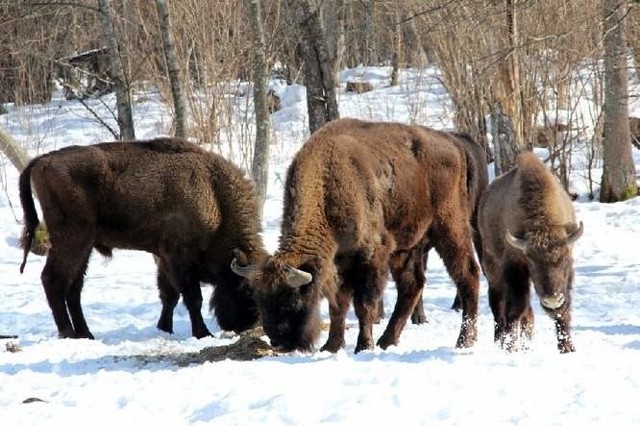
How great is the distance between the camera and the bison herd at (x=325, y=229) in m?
7.65

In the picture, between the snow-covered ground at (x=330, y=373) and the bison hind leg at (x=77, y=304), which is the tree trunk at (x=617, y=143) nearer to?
the snow-covered ground at (x=330, y=373)

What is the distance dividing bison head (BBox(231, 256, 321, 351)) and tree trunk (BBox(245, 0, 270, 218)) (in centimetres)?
589

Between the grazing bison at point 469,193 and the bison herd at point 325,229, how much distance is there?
0.02m

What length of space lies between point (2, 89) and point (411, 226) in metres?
21.1

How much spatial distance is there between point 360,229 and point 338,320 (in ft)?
2.57

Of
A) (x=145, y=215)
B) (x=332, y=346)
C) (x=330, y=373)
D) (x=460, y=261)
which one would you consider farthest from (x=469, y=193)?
(x=330, y=373)

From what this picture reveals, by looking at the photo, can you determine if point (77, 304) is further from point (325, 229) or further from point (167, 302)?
point (325, 229)

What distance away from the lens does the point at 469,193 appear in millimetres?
9469

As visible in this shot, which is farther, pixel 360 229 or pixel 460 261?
pixel 460 261

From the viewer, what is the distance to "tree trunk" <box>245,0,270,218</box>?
13.4 metres

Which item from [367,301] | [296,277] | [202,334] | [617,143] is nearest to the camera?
[296,277]

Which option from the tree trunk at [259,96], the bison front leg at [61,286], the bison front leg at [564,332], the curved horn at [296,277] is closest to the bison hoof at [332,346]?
the curved horn at [296,277]

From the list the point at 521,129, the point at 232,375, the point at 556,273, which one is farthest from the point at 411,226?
the point at 521,129

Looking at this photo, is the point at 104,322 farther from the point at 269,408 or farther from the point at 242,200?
the point at 269,408
